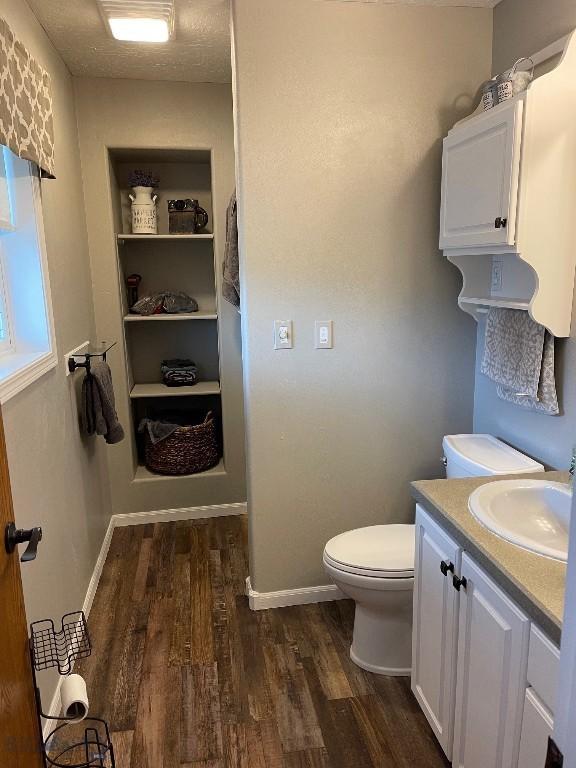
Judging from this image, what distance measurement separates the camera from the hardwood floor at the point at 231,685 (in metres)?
1.79

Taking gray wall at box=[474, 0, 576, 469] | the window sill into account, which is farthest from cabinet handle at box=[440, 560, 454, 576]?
the window sill

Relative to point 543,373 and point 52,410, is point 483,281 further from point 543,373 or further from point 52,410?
point 52,410

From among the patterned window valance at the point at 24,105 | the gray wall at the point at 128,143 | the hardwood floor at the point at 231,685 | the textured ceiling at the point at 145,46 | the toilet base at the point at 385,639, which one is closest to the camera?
the patterned window valance at the point at 24,105

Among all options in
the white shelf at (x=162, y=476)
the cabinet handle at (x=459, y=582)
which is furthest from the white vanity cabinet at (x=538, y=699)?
the white shelf at (x=162, y=476)

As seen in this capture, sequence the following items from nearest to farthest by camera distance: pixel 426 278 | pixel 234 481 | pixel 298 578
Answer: pixel 426 278 < pixel 298 578 < pixel 234 481

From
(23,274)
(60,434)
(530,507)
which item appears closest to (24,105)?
A: (23,274)

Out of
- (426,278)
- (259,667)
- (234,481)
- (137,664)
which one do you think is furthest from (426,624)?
(234,481)

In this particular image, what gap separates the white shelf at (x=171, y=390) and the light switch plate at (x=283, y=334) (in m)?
1.21

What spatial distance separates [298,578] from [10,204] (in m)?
1.95

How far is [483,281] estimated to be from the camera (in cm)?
222

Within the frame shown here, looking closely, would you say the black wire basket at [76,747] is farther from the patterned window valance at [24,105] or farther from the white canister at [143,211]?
the white canister at [143,211]

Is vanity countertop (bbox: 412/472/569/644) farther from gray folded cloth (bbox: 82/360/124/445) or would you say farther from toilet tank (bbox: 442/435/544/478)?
gray folded cloth (bbox: 82/360/124/445)

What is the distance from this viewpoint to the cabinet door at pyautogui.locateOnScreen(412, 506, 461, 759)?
5.07ft

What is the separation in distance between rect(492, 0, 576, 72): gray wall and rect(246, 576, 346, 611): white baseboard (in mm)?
2341
